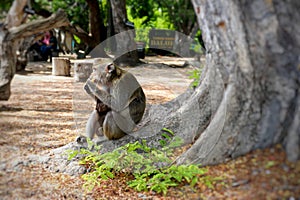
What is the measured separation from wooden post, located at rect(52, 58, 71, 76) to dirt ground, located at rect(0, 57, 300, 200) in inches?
64.7

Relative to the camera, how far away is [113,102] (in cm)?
368

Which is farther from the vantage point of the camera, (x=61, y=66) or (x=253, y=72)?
(x=61, y=66)

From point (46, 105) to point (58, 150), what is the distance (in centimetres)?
343

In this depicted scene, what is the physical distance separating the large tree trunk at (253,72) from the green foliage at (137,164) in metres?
1.03

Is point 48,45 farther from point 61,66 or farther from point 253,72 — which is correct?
point 253,72

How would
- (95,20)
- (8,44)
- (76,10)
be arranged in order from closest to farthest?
1. (8,44)
2. (95,20)
3. (76,10)

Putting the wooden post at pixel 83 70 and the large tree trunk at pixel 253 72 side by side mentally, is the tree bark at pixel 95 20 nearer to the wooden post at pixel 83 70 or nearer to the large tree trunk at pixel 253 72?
the wooden post at pixel 83 70

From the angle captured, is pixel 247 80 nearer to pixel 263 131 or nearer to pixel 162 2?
pixel 263 131

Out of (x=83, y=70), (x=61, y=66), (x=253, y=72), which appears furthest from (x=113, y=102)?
(x=61, y=66)

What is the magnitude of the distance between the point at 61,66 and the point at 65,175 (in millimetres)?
7845

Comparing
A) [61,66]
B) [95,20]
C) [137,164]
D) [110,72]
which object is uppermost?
[95,20]

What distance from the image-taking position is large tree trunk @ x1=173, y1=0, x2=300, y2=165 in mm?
1777

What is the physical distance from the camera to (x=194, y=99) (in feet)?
11.1

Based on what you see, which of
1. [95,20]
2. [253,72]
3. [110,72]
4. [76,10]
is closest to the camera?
[253,72]
